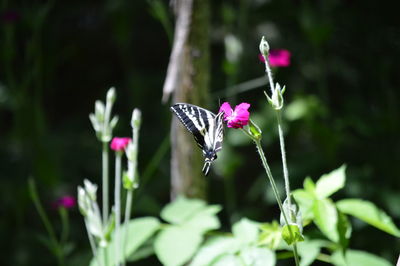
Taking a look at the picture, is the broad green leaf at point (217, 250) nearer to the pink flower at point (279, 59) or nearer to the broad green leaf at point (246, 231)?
the broad green leaf at point (246, 231)

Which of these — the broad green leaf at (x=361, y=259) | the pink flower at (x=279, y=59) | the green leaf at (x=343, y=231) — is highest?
the pink flower at (x=279, y=59)

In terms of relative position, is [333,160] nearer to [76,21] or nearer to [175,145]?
[175,145]

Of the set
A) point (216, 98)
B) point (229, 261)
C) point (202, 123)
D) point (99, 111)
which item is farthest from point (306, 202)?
point (216, 98)

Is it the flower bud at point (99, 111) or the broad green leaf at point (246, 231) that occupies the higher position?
the flower bud at point (99, 111)

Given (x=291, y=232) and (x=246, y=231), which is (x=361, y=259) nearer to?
(x=246, y=231)

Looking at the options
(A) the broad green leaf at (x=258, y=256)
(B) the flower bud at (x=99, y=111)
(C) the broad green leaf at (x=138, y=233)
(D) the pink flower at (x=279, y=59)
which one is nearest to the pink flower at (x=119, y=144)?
(B) the flower bud at (x=99, y=111)

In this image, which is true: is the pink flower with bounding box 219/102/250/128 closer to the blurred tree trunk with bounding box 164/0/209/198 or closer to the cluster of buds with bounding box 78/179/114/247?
→ the cluster of buds with bounding box 78/179/114/247
